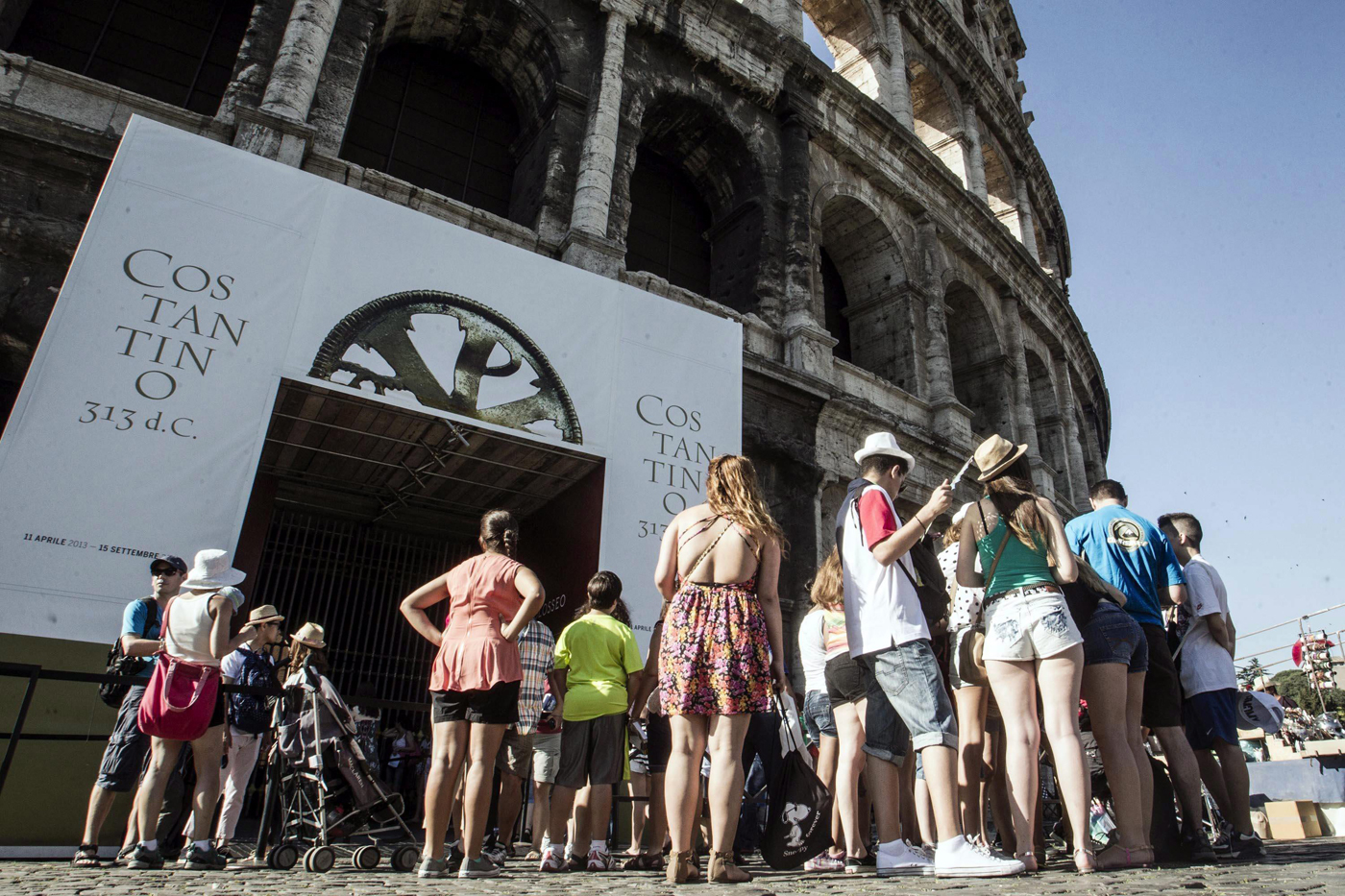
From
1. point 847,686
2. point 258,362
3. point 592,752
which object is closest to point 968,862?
point 847,686

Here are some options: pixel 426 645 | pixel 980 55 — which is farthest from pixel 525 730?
pixel 980 55

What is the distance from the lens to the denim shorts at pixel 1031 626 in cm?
276

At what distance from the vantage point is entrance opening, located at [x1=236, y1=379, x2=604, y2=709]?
6301 mm

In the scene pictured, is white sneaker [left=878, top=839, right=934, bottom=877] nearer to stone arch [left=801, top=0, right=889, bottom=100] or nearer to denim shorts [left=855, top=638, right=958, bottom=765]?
denim shorts [left=855, top=638, right=958, bottom=765]

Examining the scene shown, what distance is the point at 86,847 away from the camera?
3.36m

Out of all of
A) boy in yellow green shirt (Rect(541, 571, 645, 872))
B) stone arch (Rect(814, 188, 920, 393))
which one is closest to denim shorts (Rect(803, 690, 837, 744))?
boy in yellow green shirt (Rect(541, 571, 645, 872))

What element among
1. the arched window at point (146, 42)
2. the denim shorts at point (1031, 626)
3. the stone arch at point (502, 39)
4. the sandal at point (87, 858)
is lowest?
the sandal at point (87, 858)

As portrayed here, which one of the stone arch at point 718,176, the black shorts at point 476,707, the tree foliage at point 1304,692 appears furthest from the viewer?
the tree foliage at point 1304,692

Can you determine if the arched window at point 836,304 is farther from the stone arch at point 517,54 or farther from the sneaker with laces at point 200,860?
the sneaker with laces at point 200,860

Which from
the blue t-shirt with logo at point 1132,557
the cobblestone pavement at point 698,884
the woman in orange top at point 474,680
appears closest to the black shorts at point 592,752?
the cobblestone pavement at point 698,884

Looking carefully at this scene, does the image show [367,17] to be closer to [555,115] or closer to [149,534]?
[555,115]

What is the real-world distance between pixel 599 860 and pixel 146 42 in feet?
29.1

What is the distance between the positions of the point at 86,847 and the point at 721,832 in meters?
2.74

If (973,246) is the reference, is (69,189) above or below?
below
